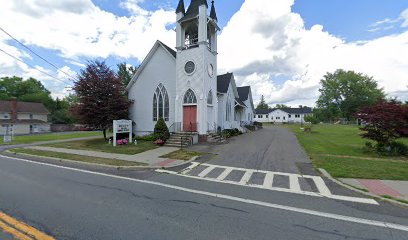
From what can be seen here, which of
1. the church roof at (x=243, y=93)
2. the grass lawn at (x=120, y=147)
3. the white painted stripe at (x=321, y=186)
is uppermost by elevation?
the church roof at (x=243, y=93)

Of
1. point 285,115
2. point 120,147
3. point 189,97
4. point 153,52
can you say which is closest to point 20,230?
point 120,147

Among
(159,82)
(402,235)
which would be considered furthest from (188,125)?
(402,235)

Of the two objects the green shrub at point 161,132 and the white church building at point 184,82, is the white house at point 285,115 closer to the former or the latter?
the white church building at point 184,82

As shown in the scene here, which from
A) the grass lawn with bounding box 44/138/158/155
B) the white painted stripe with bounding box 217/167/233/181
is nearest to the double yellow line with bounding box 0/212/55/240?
the white painted stripe with bounding box 217/167/233/181

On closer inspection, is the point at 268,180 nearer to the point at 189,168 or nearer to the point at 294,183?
the point at 294,183

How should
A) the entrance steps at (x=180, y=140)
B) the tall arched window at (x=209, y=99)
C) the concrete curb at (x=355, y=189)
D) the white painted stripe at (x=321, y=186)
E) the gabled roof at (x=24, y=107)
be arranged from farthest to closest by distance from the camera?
the gabled roof at (x=24, y=107), the tall arched window at (x=209, y=99), the entrance steps at (x=180, y=140), the white painted stripe at (x=321, y=186), the concrete curb at (x=355, y=189)

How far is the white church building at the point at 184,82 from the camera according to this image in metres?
17.7

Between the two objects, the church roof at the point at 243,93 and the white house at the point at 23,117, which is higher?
the church roof at the point at 243,93

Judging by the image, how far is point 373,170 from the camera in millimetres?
7852

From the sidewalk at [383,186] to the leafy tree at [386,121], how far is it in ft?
21.0

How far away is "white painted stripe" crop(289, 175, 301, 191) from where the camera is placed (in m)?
6.21

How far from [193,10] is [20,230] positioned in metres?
19.1

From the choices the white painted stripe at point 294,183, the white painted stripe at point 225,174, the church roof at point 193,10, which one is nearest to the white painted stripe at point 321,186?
the white painted stripe at point 294,183

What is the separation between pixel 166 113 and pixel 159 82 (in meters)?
3.11
